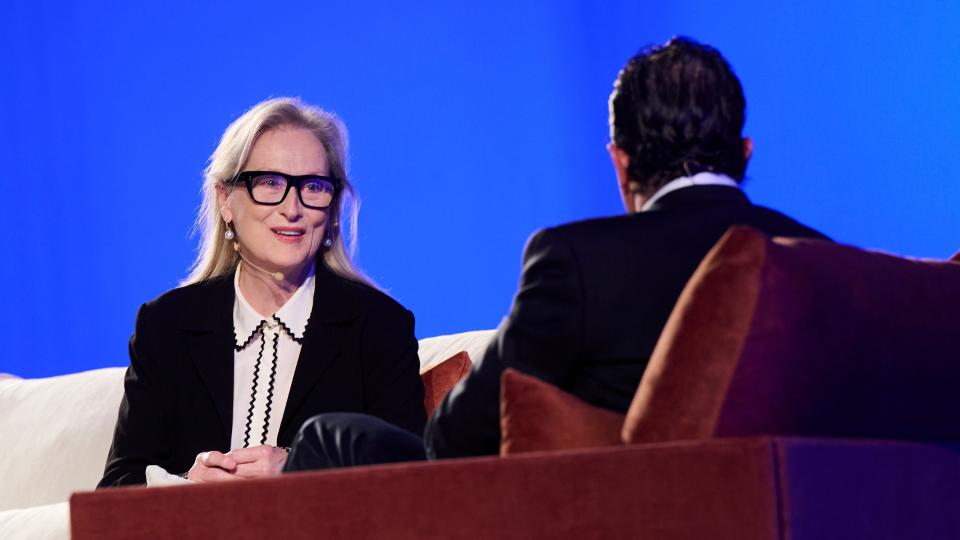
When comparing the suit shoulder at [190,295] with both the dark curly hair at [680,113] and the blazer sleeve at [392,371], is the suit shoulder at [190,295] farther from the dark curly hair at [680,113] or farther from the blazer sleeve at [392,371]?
the dark curly hair at [680,113]

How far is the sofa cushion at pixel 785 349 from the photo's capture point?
1356mm

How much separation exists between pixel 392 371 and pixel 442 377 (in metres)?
0.14

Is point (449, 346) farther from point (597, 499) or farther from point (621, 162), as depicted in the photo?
point (597, 499)

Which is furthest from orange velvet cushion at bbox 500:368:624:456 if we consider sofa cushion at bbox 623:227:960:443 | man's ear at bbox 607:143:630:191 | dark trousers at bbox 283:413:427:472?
man's ear at bbox 607:143:630:191

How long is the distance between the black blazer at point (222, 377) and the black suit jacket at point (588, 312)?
109cm

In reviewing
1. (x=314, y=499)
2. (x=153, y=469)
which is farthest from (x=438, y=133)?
(x=314, y=499)

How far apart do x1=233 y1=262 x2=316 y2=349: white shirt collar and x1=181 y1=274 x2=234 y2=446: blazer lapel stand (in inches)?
0.8

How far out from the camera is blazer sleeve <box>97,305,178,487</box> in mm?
2699

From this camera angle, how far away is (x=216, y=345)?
107 inches

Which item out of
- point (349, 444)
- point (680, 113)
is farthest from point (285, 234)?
point (680, 113)

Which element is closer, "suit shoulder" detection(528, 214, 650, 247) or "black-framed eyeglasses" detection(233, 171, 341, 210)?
"suit shoulder" detection(528, 214, 650, 247)

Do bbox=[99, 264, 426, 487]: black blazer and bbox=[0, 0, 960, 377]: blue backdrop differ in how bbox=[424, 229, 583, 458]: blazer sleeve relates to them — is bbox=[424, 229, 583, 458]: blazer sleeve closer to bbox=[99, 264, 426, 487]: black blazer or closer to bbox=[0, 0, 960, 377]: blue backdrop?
bbox=[99, 264, 426, 487]: black blazer

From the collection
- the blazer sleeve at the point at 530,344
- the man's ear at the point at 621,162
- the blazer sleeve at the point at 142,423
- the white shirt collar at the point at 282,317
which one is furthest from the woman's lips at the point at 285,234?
the blazer sleeve at the point at 530,344

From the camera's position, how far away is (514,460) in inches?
54.7
